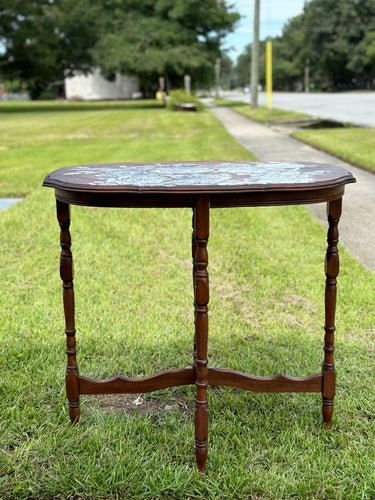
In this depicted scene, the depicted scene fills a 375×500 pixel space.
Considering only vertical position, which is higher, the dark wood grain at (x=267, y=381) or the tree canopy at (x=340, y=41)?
the tree canopy at (x=340, y=41)

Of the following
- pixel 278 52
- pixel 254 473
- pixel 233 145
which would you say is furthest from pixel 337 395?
pixel 278 52

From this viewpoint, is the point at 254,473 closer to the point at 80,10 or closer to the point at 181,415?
the point at 181,415

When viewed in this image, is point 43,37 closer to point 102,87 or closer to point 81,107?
point 81,107

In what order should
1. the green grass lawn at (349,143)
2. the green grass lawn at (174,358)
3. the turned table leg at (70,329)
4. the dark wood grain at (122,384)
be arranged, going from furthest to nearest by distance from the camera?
the green grass lawn at (349,143), the dark wood grain at (122,384), the turned table leg at (70,329), the green grass lawn at (174,358)

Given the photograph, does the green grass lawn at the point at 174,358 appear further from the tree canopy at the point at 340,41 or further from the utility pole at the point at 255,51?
the tree canopy at the point at 340,41

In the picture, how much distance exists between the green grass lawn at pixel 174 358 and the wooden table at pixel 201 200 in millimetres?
148

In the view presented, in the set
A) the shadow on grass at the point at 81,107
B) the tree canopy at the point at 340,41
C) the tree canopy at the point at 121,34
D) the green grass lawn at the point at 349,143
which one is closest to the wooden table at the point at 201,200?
the green grass lawn at the point at 349,143

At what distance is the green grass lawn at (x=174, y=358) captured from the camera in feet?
6.79

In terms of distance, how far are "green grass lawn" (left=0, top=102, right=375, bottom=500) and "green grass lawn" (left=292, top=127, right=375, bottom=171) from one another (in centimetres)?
388

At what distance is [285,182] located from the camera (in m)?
1.94

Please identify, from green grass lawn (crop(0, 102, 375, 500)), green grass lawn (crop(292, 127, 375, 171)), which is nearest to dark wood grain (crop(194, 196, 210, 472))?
green grass lawn (crop(0, 102, 375, 500))

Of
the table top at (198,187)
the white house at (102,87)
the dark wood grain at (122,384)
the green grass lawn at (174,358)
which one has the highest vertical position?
the white house at (102,87)

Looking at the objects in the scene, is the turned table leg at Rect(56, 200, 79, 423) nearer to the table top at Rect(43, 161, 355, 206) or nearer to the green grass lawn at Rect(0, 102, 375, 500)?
the green grass lawn at Rect(0, 102, 375, 500)

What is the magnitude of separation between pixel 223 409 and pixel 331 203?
1.05 metres
